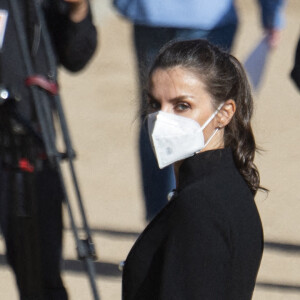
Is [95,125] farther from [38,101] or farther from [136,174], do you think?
[38,101]

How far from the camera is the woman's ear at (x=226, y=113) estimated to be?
2666mm

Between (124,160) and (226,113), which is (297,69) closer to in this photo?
(226,113)

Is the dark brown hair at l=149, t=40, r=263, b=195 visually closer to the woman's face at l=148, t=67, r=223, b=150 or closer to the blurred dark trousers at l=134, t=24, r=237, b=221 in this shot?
the woman's face at l=148, t=67, r=223, b=150

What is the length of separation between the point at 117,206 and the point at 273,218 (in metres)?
0.81

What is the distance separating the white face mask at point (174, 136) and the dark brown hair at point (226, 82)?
0.06 meters

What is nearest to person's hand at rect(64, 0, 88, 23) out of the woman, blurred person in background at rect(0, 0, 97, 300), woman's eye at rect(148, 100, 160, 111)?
blurred person in background at rect(0, 0, 97, 300)

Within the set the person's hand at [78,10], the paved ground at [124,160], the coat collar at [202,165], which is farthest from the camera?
the paved ground at [124,160]

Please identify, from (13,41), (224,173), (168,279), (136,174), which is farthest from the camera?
(136,174)

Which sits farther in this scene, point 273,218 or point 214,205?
point 273,218

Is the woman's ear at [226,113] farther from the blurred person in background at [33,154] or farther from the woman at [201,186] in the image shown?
the blurred person in background at [33,154]

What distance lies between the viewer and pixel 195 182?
245 centimetres

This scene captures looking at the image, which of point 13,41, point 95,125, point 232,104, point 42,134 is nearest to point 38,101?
point 42,134

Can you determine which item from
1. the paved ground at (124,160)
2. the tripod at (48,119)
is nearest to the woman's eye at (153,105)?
the tripod at (48,119)

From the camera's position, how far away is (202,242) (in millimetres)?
2301
